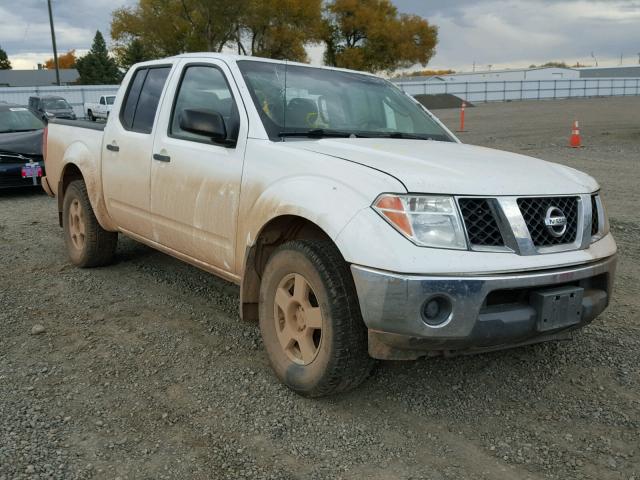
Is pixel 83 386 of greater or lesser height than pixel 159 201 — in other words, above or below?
below

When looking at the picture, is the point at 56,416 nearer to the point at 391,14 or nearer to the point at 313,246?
the point at 313,246

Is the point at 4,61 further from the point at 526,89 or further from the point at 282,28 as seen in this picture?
the point at 526,89

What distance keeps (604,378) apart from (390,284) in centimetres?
169

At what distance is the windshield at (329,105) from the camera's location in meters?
3.95

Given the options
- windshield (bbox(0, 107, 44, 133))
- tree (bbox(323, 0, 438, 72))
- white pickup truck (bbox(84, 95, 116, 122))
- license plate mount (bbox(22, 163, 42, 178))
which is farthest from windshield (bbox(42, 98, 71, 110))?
tree (bbox(323, 0, 438, 72))

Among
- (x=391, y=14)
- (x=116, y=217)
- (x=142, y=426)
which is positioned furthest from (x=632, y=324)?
(x=391, y=14)

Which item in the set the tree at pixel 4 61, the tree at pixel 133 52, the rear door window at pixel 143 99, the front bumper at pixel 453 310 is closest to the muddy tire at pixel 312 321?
the front bumper at pixel 453 310

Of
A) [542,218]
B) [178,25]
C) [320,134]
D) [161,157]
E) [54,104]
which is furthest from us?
[178,25]

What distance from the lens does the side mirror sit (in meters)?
3.74

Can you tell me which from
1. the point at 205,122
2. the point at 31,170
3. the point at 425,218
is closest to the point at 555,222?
the point at 425,218

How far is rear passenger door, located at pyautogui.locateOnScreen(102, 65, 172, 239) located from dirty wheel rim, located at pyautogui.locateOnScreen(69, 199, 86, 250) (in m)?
0.65

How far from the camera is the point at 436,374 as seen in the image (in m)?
3.78

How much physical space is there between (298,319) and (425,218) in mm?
956

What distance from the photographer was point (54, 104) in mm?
29828
